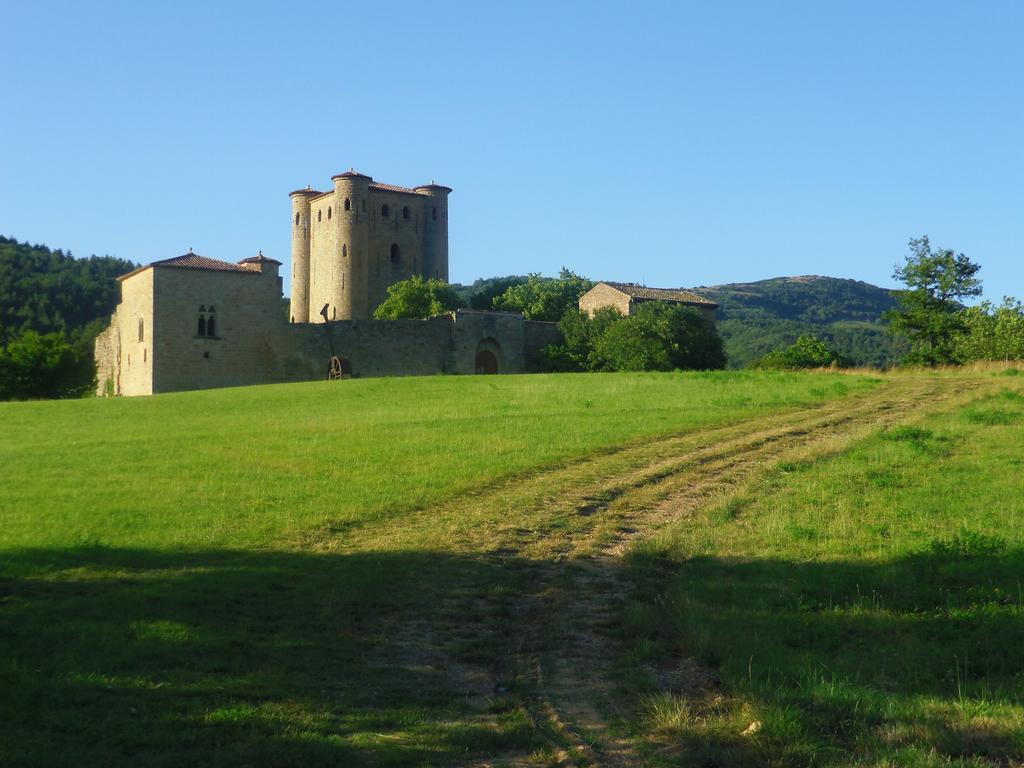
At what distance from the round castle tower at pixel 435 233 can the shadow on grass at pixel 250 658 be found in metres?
64.2

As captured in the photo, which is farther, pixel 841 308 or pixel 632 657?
pixel 841 308

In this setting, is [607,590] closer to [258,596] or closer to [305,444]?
[258,596]

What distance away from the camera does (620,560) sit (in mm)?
11227

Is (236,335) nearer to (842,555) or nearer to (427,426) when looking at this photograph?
(427,426)

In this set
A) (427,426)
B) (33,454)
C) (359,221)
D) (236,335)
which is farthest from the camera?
(359,221)

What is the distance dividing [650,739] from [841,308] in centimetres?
20303

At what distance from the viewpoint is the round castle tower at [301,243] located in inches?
2926

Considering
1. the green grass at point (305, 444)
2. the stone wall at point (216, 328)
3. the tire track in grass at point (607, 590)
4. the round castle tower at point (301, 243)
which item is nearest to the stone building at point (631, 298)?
the stone wall at point (216, 328)

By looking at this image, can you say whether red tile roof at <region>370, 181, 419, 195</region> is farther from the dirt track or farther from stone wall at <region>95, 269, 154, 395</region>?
the dirt track

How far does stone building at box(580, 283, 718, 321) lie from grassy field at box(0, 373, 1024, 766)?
134ft

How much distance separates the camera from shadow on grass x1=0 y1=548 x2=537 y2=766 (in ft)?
20.7

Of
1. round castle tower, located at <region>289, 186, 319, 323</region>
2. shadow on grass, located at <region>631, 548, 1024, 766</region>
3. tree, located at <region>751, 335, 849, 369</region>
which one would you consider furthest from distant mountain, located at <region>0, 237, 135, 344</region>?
shadow on grass, located at <region>631, 548, 1024, 766</region>

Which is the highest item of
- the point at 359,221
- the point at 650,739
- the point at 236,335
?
the point at 359,221

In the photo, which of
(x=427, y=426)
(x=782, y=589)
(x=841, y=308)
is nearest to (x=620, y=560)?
(x=782, y=589)
